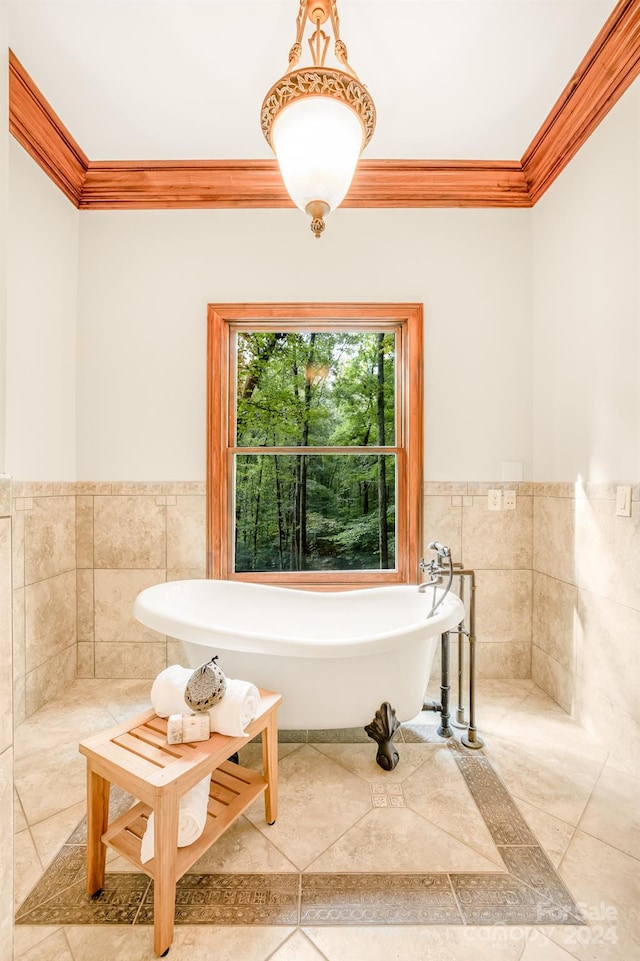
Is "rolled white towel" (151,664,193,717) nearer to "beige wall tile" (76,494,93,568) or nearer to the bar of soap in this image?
the bar of soap

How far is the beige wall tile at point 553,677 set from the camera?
2.09 metres

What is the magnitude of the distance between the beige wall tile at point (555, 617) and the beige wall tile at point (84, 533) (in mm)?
2406

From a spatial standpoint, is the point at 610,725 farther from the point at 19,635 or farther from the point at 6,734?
the point at 19,635

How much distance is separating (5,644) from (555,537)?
88.1 inches

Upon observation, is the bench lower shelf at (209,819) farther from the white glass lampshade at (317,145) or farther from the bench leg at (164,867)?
the white glass lampshade at (317,145)

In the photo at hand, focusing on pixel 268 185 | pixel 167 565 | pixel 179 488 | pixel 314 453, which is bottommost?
pixel 167 565

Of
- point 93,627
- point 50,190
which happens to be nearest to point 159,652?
point 93,627

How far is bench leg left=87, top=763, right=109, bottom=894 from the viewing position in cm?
118

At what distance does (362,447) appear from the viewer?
8.30 ft

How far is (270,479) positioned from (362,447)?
1.80ft

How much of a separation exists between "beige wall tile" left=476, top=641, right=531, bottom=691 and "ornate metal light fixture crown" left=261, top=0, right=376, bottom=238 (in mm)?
2200

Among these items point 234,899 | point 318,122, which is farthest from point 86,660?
point 318,122

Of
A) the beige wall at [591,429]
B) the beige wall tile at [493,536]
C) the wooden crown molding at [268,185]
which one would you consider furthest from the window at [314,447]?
the beige wall at [591,429]

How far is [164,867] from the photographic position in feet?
3.42
